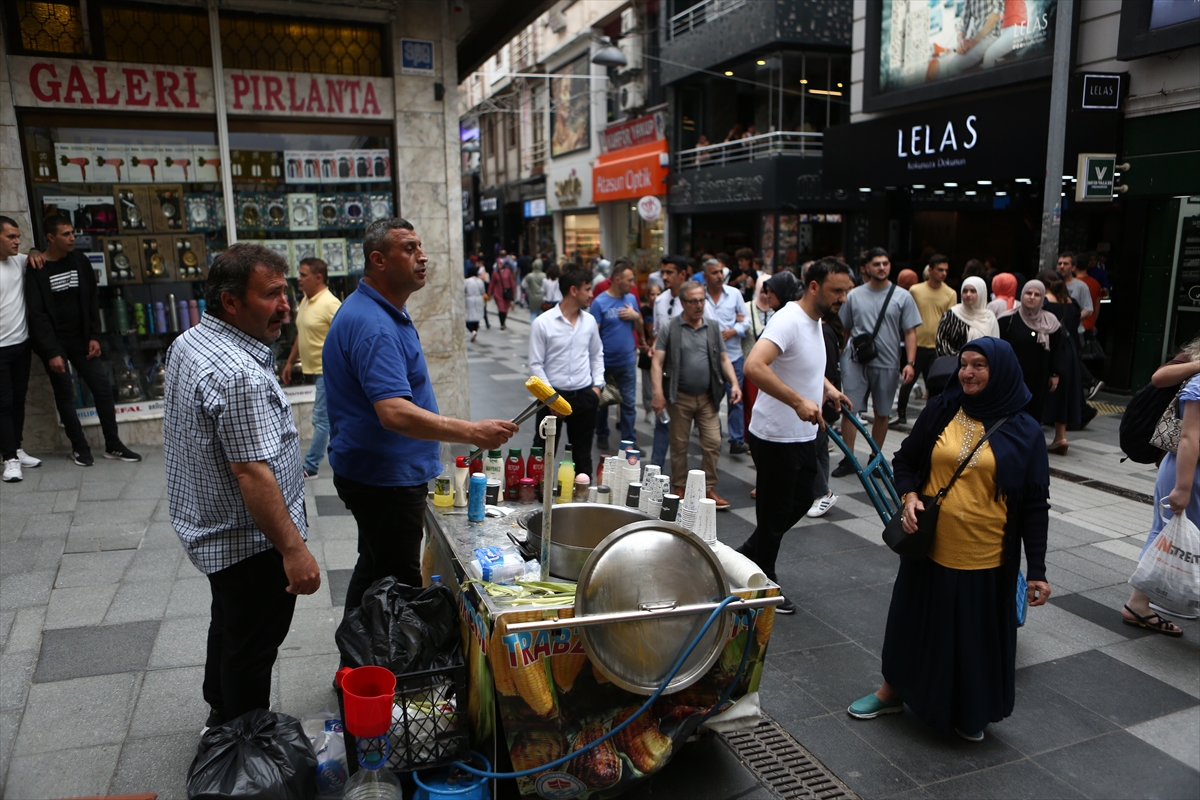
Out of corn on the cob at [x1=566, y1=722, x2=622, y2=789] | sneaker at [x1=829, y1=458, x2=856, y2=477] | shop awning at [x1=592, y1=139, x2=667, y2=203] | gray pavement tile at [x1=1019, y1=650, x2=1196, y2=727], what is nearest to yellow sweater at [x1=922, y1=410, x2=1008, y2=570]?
gray pavement tile at [x1=1019, y1=650, x2=1196, y2=727]

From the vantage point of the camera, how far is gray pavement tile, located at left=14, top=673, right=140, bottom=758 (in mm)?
3416

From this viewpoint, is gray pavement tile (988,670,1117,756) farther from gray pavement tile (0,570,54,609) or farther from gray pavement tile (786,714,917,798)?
gray pavement tile (0,570,54,609)

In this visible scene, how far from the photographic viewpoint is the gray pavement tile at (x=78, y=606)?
176 inches

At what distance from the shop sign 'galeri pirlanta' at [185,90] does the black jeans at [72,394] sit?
7.38 ft

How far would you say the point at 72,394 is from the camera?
7125 millimetres

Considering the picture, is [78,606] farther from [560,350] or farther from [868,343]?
[868,343]

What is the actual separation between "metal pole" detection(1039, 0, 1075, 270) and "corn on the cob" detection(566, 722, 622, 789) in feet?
27.7

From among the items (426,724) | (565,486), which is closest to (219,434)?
(426,724)

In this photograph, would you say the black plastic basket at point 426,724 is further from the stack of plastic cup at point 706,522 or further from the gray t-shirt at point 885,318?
the gray t-shirt at point 885,318

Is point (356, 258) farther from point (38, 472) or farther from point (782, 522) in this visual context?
point (782, 522)

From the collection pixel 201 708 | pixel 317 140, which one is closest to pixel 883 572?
pixel 201 708

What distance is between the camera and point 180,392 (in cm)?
286

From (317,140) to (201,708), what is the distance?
6.33m

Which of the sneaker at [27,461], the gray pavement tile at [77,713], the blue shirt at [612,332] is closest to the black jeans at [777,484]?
the gray pavement tile at [77,713]
